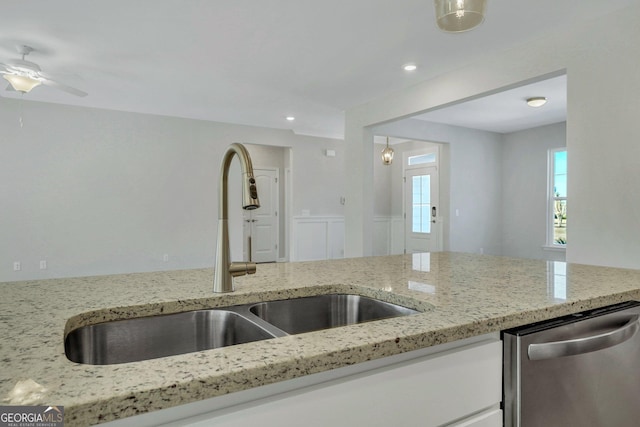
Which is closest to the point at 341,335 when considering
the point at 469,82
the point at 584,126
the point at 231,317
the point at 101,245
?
the point at 231,317

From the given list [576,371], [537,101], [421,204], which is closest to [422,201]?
[421,204]

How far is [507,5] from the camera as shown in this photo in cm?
268

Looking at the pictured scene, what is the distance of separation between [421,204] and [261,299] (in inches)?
257

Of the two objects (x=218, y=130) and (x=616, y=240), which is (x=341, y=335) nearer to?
(x=616, y=240)

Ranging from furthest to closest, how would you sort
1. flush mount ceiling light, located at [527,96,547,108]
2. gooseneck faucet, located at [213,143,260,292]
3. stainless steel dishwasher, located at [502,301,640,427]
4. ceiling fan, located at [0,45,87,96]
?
flush mount ceiling light, located at [527,96,547,108] < ceiling fan, located at [0,45,87,96] < gooseneck faucet, located at [213,143,260,292] < stainless steel dishwasher, located at [502,301,640,427]

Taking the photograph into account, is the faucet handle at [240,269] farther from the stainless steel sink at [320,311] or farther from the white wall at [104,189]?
the white wall at [104,189]

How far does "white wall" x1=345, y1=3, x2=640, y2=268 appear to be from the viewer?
2.67 metres

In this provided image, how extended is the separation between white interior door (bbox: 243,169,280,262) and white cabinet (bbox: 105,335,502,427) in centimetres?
735

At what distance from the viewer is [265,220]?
820 centimetres

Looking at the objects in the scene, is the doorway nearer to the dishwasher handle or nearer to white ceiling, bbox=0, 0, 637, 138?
white ceiling, bbox=0, 0, 637, 138

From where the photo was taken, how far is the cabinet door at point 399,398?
1.89ft

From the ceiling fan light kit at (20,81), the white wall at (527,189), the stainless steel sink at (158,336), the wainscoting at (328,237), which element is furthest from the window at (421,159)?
the stainless steel sink at (158,336)

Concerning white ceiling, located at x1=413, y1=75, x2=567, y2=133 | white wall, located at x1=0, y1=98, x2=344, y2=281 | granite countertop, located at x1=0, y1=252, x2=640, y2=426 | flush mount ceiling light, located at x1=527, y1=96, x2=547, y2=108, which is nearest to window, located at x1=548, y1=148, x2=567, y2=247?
white ceiling, located at x1=413, y1=75, x2=567, y2=133

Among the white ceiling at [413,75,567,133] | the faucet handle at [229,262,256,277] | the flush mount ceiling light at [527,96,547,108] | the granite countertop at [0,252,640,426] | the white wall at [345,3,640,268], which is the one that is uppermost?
the white ceiling at [413,75,567,133]
